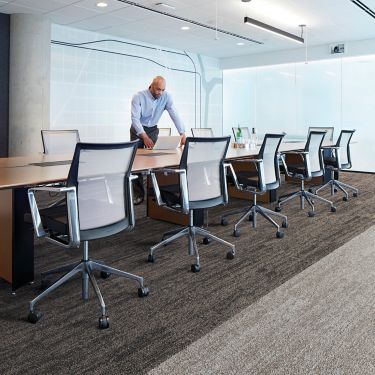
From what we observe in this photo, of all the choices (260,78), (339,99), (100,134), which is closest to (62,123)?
(100,134)

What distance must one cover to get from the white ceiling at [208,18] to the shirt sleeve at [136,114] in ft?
5.39

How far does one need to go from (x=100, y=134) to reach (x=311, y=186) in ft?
13.3

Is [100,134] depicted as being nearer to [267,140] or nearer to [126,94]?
[126,94]

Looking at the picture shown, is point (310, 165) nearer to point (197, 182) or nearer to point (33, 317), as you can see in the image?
point (197, 182)

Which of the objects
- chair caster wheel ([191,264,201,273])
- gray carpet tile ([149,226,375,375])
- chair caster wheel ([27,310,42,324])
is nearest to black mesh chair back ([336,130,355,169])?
gray carpet tile ([149,226,375,375])

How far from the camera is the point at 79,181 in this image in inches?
86.1

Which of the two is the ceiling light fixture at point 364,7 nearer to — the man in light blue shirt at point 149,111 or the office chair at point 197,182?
the man in light blue shirt at point 149,111

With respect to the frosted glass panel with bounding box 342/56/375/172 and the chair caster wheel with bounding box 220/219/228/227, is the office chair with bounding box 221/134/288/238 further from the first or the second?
the frosted glass panel with bounding box 342/56/375/172

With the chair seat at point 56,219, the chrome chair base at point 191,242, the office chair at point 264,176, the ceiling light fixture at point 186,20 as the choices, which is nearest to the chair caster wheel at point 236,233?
the office chair at point 264,176

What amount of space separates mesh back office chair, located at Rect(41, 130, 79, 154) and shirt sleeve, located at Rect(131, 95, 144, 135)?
711mm

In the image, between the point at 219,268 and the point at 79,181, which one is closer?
the point at 79,181

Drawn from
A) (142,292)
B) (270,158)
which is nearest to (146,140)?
(270,158)

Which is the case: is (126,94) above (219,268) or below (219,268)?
above

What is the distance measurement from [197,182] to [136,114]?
231 cm
